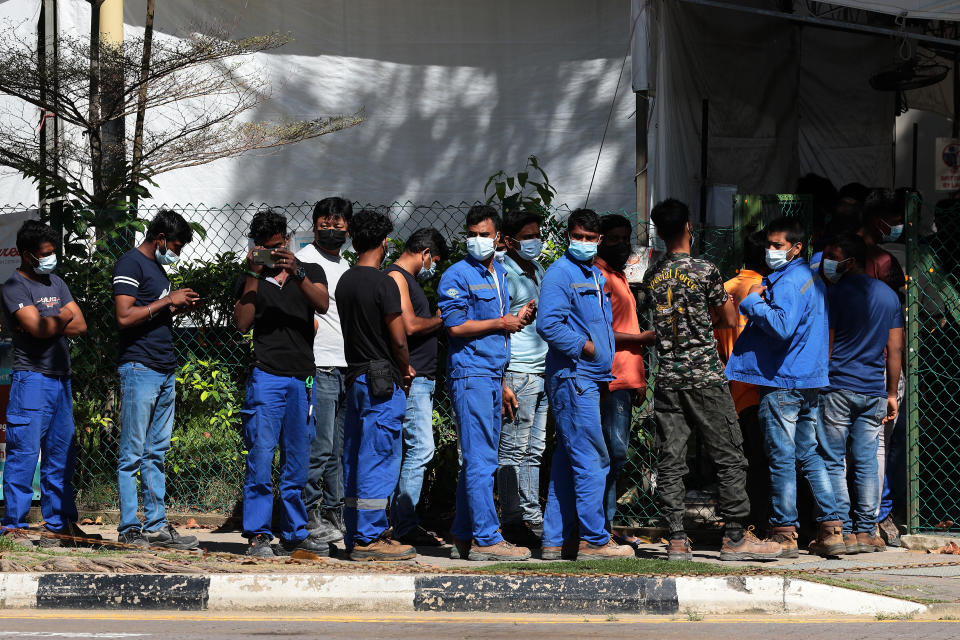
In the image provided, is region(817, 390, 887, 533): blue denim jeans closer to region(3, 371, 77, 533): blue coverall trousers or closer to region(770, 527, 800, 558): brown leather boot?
region(770, 527, 800, 558): brown leather boot

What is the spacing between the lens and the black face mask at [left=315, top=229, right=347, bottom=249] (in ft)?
24.9

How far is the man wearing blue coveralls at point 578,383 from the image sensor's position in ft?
23.3

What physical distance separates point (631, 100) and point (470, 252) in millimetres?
5826

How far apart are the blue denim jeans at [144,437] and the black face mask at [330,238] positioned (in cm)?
128

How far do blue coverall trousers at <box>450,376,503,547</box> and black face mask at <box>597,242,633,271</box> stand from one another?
114cm

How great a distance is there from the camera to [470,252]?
7387mm

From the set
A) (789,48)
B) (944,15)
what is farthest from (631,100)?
(944,15)

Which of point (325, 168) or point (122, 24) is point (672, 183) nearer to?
point (325, 168)

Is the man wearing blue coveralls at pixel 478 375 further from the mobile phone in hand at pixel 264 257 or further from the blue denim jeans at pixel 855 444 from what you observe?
the blue denim jeans at pixel 855 444

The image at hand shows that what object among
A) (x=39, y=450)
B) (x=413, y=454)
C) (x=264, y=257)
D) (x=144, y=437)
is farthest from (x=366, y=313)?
(x=39, y=450)

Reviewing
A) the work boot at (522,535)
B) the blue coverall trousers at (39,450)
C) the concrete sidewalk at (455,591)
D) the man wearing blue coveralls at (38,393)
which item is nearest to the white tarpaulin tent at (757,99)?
the work boot at (522,535)

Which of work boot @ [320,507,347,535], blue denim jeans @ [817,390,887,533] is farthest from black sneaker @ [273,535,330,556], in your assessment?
blue denim jeans @ [817,390,887,533]

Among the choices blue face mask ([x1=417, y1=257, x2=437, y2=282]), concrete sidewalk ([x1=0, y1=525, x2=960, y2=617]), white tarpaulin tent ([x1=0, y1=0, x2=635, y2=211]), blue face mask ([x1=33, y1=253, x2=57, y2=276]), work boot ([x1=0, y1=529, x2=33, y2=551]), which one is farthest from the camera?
white tarpaulin tent ([x1=0, y1=0, x2=635, y2=211])

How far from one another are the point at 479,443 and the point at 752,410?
1.86m
